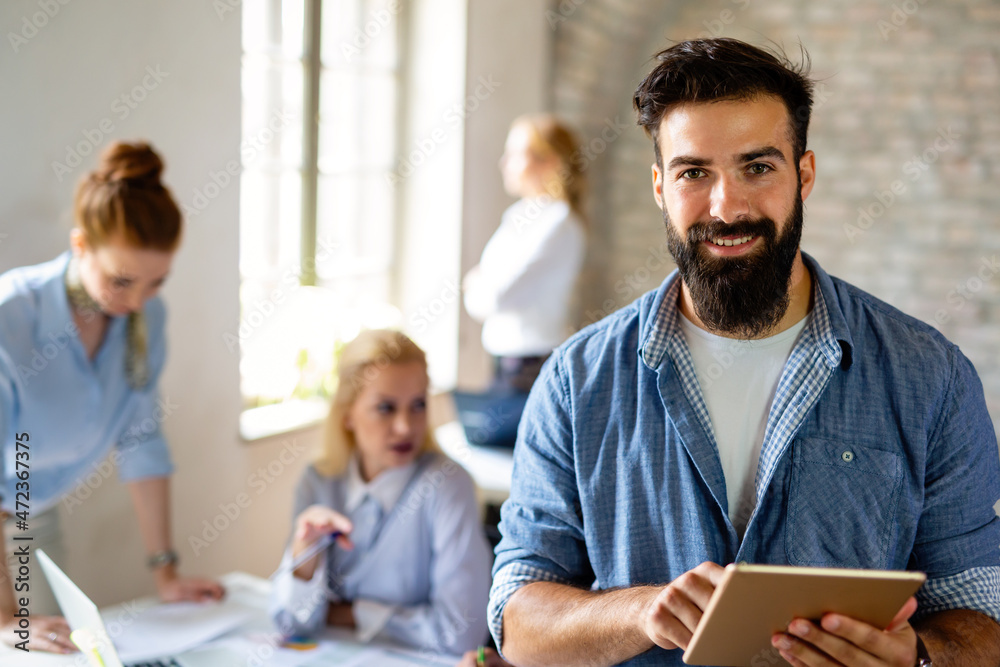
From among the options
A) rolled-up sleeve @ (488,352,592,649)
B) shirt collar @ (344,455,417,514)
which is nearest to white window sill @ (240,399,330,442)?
shirt collar @ (344,455,417,514)

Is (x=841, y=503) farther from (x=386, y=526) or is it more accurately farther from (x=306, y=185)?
(x=306, y=185)

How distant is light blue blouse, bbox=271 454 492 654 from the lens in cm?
202

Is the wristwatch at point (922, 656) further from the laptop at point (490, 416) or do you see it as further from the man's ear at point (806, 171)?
the laptop at point (490, 416)

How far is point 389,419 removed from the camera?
2299mm

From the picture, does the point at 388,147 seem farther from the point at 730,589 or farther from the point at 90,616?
the point at 730,589

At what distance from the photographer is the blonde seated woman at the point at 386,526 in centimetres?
203

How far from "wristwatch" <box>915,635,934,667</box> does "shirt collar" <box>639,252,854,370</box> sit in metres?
0.38

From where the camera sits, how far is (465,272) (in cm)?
441

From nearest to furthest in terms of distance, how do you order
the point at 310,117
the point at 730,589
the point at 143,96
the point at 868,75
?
the point at 730,589
the point at 143,96
the point at 310,117
the point at 868,75

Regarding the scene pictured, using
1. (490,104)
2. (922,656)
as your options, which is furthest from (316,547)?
(490,104)

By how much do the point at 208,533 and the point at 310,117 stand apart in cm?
157

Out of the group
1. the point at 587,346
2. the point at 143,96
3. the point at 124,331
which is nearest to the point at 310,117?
the point at 143,96

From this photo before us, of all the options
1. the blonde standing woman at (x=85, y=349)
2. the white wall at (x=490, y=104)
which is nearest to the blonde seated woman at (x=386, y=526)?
the blonde standing woman at (x=85, y=349)

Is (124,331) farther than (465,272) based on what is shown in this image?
No
